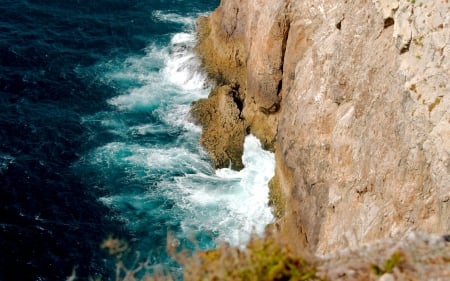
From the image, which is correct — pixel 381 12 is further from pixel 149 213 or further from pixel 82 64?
pixel 82 64

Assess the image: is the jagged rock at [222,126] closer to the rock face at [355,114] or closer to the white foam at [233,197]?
the white foam at [233,197]

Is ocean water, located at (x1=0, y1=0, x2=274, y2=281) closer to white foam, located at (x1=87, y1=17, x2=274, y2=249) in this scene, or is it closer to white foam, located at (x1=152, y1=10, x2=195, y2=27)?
white foam, located at (x1=87, y1=17, x2=274, y2=249)

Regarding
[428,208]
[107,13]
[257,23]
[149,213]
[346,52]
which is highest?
[107,13]

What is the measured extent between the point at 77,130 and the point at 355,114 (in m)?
26.3

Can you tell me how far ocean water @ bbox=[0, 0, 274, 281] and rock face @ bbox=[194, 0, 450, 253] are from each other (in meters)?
4.99

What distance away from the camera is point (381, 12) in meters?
24.8

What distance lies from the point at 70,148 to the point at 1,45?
57.9 ft

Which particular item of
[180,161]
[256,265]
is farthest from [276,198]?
[256,265]

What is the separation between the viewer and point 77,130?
45625 millimetres

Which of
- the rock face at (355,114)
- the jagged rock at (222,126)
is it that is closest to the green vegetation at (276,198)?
the rock face at (355,114)

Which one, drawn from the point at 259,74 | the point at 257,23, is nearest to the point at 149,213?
the point at 259,74

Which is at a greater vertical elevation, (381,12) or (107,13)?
(107,13)

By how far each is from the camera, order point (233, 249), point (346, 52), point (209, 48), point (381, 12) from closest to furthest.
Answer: point (233, 249), point (381, 12), point (346, 52), point (209, 48)

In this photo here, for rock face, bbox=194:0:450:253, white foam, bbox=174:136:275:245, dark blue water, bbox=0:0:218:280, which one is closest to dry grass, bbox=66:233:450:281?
rock face, bbox=194:0:450:253
